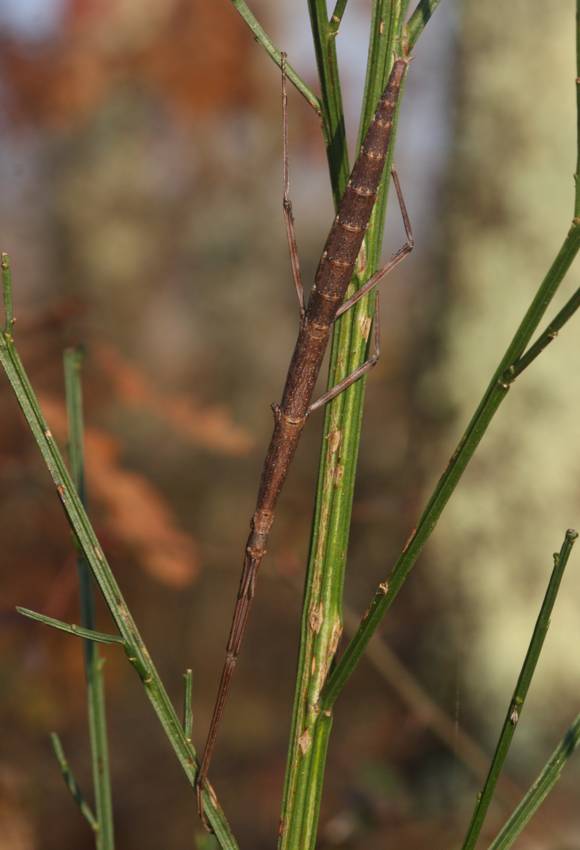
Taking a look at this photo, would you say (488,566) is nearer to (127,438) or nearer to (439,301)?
(439,301)

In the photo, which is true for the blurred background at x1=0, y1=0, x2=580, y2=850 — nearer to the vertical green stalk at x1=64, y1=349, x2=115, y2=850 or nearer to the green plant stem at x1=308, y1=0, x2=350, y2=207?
the vertical green stalk at x1=64, y1=349, x2=115, y2=850

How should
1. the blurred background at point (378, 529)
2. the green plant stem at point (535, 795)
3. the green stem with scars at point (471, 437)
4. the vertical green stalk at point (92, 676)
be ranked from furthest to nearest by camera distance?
1. the blurred background at point (378, 529)
2. the vertical green stalk at point (92, 676)
3. the green plant stem at point (535, 795)
4. the green stem with scars at point (471, 437)

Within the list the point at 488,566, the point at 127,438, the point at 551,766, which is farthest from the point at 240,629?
the point at 127,438

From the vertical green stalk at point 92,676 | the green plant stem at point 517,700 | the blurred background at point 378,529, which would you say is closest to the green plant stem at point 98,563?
the vertical green stalk at point 92,676

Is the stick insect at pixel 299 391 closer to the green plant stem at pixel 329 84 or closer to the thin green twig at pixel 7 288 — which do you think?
the green plant stem at pixel 329 84

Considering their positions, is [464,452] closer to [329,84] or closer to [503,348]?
[329,84]

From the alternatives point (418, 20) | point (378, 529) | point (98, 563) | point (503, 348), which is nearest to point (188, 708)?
point (98, 563)
